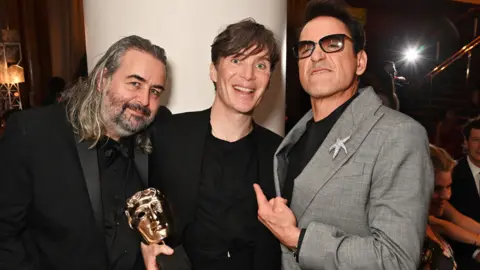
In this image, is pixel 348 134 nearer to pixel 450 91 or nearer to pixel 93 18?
pixel 93 18

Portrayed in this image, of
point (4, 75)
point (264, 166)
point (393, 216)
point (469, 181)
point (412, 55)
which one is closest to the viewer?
point (393, 216)

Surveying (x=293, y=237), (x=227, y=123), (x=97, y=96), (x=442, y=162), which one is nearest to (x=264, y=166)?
(x=227, y=123)

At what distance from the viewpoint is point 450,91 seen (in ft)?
26.1

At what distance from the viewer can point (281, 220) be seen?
1517mm

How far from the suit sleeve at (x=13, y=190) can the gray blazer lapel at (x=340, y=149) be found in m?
1.13

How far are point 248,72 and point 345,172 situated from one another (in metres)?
0.72

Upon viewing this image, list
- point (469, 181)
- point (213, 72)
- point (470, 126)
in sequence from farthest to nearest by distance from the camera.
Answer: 1. point (470, 126)
2. point (469, 181)
3. point (213, 72)

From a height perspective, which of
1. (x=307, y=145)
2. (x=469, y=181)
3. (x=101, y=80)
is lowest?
(x=469, y=181)

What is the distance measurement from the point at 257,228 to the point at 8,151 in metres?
1.13

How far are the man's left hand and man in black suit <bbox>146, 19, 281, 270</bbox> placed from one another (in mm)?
297

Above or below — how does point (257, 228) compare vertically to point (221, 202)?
below

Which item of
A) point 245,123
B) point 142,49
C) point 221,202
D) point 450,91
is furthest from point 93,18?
point 450,91

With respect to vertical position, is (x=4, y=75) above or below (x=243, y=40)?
below

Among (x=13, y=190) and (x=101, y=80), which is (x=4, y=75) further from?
(x=13, y=190)
